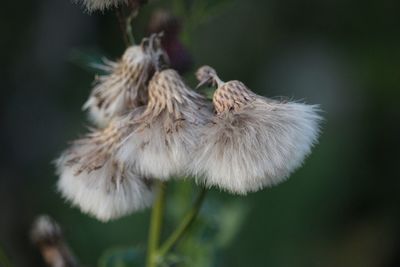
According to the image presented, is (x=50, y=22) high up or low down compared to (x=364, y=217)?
up

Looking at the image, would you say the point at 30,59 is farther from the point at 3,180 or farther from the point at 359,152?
the point at 359,152

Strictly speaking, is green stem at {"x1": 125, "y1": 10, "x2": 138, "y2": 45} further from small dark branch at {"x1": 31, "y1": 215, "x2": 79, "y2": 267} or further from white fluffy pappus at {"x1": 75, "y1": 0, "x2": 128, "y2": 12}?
small dark branch at {"x1": 31, "y1": 215, "x2": 79, "y2": 267}

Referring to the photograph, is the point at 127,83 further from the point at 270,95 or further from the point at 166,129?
the point at 270,95

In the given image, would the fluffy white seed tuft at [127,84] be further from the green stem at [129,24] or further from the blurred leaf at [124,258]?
the blurred leaf at [124,258]

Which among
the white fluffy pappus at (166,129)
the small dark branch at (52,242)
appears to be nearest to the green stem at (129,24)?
the white fluffy pappus at (166,129)

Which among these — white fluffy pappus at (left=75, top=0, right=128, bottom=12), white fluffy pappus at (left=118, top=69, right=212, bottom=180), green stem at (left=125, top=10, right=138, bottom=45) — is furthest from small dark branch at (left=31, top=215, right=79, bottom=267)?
white fluffy pappus at (left=75, top=0, right=128, bottom=12)

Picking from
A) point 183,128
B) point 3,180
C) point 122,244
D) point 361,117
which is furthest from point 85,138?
point 361,117
